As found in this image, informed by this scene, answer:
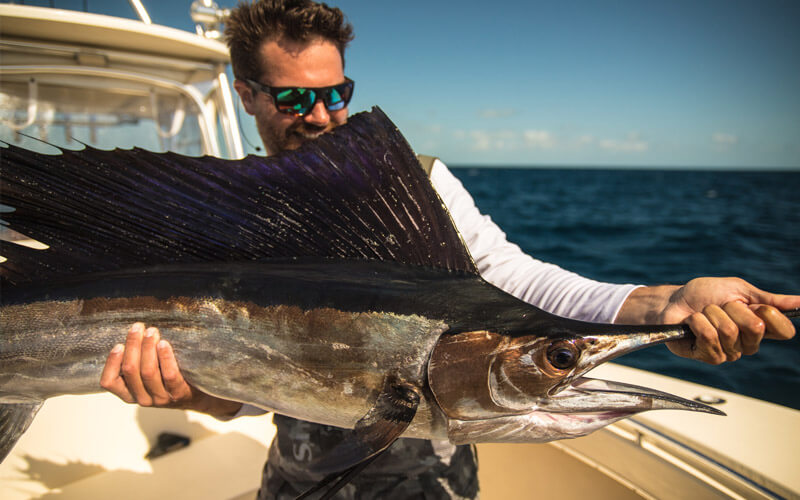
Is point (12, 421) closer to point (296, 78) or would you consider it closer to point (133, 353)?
point (133, 353)

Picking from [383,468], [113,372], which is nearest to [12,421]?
[113,372]

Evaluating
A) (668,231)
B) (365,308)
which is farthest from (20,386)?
(668,231)

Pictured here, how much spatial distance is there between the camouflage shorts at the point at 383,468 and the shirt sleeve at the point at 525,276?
60 cm

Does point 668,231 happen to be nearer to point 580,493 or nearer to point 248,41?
point 580,493

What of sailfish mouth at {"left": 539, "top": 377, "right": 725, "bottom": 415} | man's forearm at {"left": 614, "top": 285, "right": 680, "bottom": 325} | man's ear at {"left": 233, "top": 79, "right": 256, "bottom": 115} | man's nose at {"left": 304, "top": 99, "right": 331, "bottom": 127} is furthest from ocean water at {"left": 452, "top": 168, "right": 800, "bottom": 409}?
man's ear at {"left": 233, "top": 79, "right": 256, "bottom": 115}

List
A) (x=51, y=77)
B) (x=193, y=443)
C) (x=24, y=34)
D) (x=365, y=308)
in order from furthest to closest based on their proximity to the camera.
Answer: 1. (x=51, y=77)
2. (x=24, y=34)
3. (x=193, y=443)
4. (x=365, y=308)

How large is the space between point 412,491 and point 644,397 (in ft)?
2.68

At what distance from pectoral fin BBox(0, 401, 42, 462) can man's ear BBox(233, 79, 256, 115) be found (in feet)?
4.58

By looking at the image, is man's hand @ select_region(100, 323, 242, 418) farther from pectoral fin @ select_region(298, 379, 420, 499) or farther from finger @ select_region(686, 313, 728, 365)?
finger @ select_region(686, 313, 728, 365)

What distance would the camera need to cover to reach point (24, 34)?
9.62 ft

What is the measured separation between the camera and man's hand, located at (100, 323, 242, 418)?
1.25m

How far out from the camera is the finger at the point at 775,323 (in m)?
1.03

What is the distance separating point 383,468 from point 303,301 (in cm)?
66

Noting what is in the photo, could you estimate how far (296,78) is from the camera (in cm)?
200
